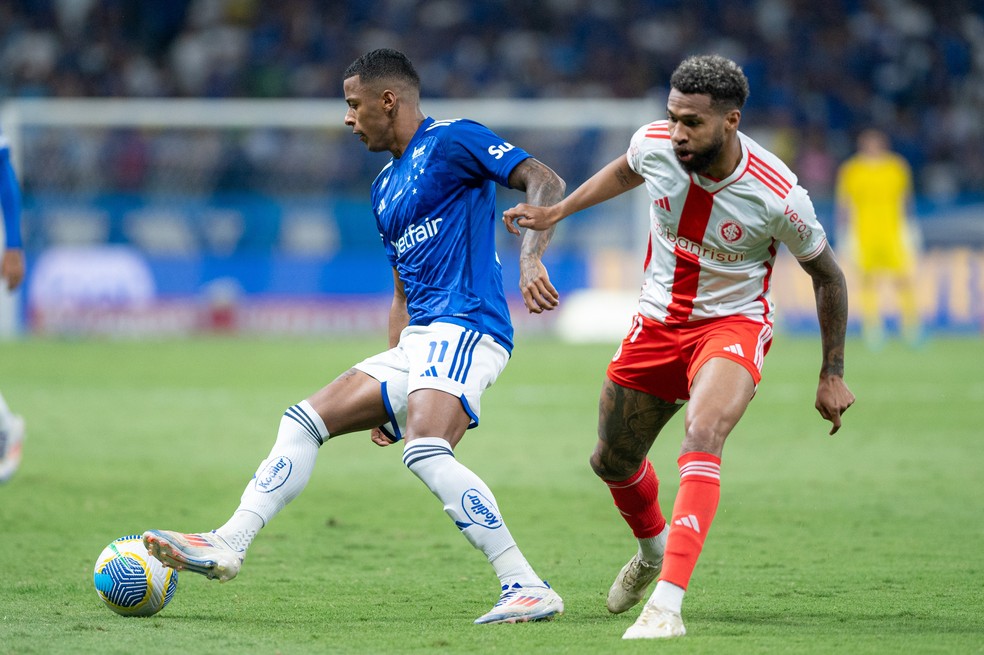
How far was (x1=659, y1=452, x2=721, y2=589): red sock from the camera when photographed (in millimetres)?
4543

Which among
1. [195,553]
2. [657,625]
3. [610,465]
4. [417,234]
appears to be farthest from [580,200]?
[195,553]

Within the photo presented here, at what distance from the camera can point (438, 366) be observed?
5.16m

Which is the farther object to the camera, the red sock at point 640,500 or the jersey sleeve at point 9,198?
the jersey sleeve at point 9,198

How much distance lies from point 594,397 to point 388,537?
6.67 meters

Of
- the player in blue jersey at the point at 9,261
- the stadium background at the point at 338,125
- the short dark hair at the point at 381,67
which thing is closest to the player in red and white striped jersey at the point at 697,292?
the short dark hair at the point at 381,67

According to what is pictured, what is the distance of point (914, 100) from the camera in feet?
83.8

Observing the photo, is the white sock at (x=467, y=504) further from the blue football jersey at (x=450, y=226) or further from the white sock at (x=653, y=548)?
the white sock at (x=653, y=548)

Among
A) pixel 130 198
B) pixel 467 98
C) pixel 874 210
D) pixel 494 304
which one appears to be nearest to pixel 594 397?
pixel 874 210

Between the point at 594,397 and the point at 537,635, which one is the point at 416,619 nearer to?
the point at 537,635

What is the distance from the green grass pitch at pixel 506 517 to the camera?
4.74m

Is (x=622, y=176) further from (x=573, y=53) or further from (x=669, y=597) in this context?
(x=573, y=53)

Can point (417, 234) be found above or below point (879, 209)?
above

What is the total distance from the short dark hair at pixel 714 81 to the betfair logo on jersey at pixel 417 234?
112cm

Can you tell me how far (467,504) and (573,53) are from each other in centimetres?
2154
